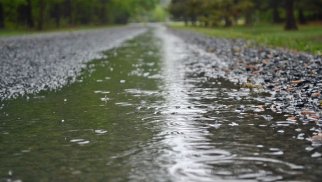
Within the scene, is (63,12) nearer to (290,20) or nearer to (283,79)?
(290,20)

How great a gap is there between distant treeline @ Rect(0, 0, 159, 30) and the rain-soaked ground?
71.6 metres

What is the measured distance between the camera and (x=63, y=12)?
131 m

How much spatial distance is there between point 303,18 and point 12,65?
193 ft

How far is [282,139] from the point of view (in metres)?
9.44

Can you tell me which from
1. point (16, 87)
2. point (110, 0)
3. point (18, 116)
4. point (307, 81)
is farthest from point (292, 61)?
point (110, 0)

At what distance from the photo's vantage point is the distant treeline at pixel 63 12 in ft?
299

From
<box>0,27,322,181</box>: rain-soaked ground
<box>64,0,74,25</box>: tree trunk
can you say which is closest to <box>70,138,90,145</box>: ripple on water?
<box>0,27,322,181</box>: rain-soaked ground

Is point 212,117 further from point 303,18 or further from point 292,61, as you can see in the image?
point 303,18

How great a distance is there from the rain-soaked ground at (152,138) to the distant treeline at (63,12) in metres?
71.6

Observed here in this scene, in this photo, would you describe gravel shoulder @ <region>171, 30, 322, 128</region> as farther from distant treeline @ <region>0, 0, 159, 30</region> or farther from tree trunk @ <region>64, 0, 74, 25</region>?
tree trunk @ <region>64, 0, 74, 25</region>

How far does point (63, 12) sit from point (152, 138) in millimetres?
125079

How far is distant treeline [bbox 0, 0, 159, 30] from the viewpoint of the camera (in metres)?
91.2

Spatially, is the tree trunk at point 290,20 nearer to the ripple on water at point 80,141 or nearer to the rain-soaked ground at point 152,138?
the rain-soaked ground at point 152,138

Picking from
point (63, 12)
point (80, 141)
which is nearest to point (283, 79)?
point (80, 141)
